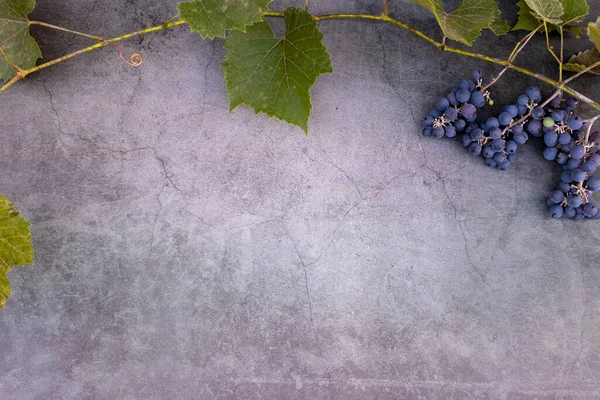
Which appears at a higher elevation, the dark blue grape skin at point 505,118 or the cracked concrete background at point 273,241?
the dark blue grape skin at point 505,118

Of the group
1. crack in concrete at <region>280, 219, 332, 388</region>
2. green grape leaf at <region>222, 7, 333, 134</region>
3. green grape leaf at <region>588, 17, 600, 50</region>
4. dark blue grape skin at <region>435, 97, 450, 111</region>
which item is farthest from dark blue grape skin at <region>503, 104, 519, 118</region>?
crack in concrete at <region>280, 219, 332, 388</region>

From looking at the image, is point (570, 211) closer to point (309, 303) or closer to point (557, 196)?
point (557, 196)

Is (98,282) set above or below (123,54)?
below

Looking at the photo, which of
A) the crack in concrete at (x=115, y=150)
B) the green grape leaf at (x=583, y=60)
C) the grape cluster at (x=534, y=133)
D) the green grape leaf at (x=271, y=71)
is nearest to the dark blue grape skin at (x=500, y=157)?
the grape cluster at (x=534, y=133)

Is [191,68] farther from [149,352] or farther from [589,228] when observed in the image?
[589,228]

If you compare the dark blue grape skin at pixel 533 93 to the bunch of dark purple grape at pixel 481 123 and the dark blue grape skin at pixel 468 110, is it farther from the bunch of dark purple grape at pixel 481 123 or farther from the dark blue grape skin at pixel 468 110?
the dark blue grape skin at pixel 468 110

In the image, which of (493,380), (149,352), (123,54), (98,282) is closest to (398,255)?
(493,380)

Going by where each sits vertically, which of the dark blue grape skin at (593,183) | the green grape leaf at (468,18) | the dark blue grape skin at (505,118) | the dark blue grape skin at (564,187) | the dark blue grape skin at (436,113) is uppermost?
the green grape leaf at (468,18)

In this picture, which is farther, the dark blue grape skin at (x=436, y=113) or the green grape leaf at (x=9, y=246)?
the dark blue grape skin at (x=436, y=113)
